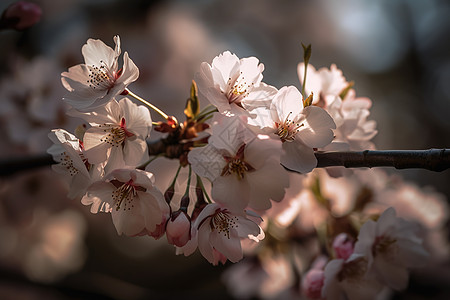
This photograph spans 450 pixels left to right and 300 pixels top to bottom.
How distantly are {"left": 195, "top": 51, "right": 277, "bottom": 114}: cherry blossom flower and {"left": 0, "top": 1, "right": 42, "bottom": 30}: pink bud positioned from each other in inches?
25.7

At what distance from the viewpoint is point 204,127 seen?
931 millimetres

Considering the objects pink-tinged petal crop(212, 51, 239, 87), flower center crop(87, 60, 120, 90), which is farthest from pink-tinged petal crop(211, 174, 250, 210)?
flower center crop(87, 60, 120, 90)

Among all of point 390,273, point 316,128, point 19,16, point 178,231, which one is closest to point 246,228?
point 178,231

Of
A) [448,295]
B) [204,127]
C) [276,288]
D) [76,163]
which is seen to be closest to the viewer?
[76,163]

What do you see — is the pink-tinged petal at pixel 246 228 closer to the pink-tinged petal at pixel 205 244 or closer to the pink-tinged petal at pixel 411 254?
the pink-tinged petal at pixel 205 244

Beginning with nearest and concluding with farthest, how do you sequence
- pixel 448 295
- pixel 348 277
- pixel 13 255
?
pixel 348 277
pixel 448 295
pixel 13 255

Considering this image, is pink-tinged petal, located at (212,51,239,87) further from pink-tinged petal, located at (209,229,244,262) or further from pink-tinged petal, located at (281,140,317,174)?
pink-tinged petal, located at (209,229,244,262)

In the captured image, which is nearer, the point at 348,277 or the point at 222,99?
the point at 222,99

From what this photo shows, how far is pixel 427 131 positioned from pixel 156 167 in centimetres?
390

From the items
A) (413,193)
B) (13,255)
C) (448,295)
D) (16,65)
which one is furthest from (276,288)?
(13,255)

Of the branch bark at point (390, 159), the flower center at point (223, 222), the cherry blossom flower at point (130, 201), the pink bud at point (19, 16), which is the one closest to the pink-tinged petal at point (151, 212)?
the cherry blossom flower at point (130, 201)

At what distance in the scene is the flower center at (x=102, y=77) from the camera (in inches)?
34.1

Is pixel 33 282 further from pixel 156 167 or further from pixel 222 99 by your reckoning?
pixel 222 99

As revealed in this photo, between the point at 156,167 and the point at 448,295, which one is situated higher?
the point at 156,167
